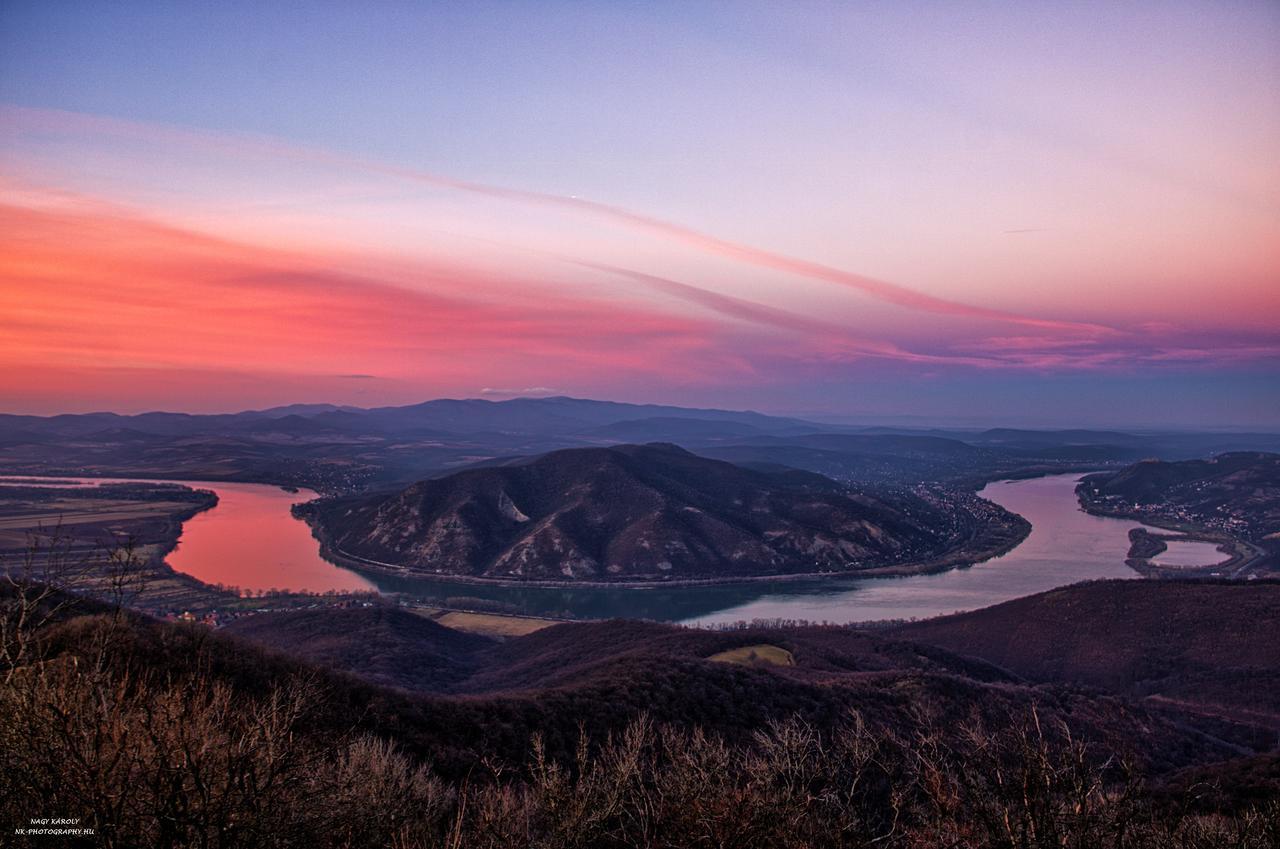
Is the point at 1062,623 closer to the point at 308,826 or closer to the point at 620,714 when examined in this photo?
the point at 620,714

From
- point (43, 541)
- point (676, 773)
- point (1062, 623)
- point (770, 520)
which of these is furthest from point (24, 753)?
point (770, 520)

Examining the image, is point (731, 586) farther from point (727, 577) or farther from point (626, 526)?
point (626, 526)

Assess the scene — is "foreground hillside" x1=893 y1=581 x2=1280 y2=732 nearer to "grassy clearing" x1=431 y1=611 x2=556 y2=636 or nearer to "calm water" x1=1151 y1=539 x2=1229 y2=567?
"grassy clearing" x1=431 y1=611 x2=556 y2=636

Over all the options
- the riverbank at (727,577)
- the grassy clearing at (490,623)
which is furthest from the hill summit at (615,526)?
the grassy clearing at (490,623)

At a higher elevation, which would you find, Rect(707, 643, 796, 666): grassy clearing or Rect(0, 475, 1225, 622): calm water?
Rect(707, 643, 796, 666): grassy clearing

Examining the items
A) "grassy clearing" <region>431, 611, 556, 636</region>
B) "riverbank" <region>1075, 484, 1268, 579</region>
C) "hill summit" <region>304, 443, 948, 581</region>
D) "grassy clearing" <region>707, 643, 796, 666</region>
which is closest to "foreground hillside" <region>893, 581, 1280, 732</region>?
"grassy clearing" <region>707, 643, 796, 666</region>

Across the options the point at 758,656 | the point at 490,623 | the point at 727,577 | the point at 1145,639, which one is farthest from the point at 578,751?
the point at 727,577

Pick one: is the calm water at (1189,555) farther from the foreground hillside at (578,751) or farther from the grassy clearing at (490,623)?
the grassy clearing at (490,623)
